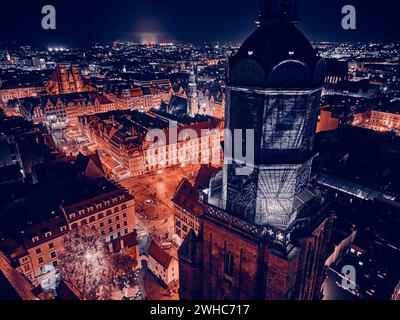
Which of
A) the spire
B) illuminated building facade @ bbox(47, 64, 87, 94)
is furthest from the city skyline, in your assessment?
illuminated building facade @ bbox(47, 64, 87, 94)

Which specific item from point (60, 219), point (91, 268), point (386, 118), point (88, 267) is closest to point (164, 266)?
point (91, 268)

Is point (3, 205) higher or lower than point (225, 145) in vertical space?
lower

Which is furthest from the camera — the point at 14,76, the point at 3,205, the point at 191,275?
the point at 14,76

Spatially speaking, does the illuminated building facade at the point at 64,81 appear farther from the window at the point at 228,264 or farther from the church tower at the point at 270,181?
the window at the point at 228,264

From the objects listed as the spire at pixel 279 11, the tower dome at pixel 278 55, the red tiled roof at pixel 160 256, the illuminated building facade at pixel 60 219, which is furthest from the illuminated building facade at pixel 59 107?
the spire at pixel 279 11

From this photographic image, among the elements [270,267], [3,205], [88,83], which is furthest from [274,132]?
[88,83]

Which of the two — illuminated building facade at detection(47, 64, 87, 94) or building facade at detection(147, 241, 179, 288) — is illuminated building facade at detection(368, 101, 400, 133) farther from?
illuminated building facade at detection(47, 64, 87, 94)

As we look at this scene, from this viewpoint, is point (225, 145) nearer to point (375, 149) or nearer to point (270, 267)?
point (270, 267)

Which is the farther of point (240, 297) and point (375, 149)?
point (375, 149)
